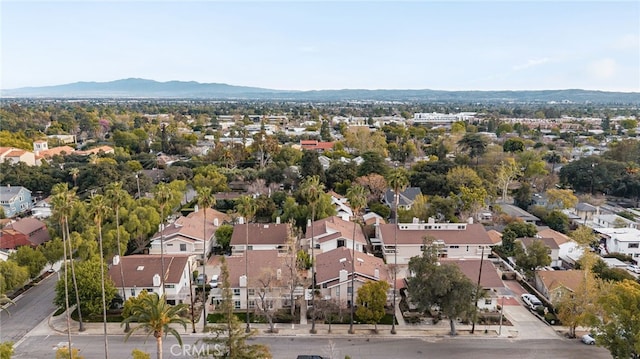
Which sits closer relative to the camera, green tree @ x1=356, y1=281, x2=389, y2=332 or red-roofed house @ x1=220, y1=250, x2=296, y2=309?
green tree @ x1=356, y1=281, x2=389, y2=332

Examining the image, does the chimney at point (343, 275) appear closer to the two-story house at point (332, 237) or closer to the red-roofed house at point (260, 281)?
the red-roofed house at point (260, 281)

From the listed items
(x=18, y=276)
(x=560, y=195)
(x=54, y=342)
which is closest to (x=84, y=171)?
(x=18, y=276)

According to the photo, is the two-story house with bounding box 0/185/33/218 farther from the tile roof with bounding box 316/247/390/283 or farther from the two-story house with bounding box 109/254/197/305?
the tile roof with bounding box 316/247/390/283

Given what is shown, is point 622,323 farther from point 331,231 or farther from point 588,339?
point 331,231

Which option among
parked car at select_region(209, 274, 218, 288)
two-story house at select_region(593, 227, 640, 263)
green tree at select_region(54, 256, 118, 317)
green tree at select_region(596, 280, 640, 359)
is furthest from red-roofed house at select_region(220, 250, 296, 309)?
two-story house at select_region(593, 227, 640, 263)

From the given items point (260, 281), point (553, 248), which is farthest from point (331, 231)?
point (553, 248)

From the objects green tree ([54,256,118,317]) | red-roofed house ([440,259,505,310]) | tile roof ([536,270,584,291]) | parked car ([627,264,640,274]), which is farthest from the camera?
parked car ([627,264,640,274])
